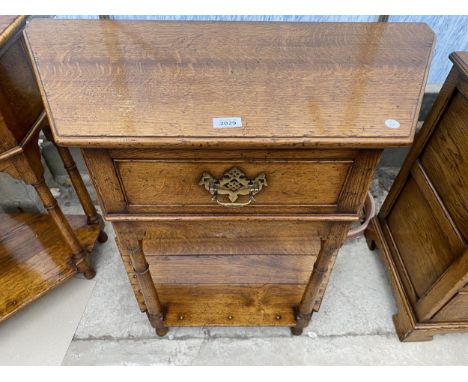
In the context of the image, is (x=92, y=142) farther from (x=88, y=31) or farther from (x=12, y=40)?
(x=12, y=40)

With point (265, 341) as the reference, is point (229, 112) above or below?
above

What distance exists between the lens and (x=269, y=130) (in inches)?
24.4

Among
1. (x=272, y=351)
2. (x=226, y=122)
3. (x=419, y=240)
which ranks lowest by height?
(x=272, y=351)

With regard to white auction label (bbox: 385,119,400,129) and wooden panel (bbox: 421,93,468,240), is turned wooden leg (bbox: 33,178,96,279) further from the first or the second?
wooden panel (bbox: 421,93,468,240)

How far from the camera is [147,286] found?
3.45 feet

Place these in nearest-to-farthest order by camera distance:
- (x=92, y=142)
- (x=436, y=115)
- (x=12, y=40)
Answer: (x=92, y=142) → (x=12, y=40) → (x=436, y=115)

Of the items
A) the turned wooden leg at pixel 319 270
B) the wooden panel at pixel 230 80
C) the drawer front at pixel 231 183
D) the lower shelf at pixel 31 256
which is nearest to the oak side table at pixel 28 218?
the lower shelf at pixel 31 256

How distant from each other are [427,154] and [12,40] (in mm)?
1273

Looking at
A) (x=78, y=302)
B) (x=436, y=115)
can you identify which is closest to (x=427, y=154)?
(x=436, y=115)

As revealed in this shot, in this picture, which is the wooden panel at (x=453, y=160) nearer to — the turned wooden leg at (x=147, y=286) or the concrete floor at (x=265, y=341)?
the concrete floor at (x=265, y=341)

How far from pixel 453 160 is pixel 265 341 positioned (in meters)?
0.89

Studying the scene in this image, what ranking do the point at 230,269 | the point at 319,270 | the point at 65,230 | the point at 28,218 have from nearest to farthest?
the point at 319,270, the point at 65,230, the point at 230,269, the point at 28,218

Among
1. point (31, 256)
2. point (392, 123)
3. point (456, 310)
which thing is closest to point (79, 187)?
point (31, 256)

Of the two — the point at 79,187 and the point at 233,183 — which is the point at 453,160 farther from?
A: the point at 79,187
